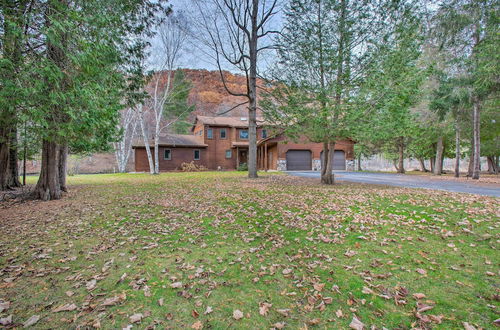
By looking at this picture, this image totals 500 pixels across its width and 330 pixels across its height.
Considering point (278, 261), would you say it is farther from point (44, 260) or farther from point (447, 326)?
point (44, 260)

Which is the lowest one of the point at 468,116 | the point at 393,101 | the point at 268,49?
the point at 393,101

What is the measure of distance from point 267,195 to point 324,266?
4.94 meters

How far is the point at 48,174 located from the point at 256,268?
8769 mm

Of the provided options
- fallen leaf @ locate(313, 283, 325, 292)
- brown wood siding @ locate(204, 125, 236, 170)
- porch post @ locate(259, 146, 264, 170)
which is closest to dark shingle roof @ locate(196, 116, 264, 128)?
brown wood siding @ locate(204, 125, 236, 170)

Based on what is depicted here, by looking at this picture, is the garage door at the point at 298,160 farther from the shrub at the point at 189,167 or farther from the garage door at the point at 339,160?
the shrub at the point at 189,167

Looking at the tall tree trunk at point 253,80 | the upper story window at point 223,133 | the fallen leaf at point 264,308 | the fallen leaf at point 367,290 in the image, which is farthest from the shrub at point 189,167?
the fallen leaf at point 367,290

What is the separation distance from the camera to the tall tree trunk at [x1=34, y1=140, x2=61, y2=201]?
26.7 ft

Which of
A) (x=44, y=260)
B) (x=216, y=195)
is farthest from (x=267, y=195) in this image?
(x=44, y=260)

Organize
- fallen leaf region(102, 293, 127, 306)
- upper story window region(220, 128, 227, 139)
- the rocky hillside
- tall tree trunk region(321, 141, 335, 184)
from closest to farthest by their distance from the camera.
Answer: fallen leaf region(102, 293, 127, 306) → tall tree trunk region(321, 141, 335, 184) → upper story window region(220, 128, 227, 139) → the rocky hillside

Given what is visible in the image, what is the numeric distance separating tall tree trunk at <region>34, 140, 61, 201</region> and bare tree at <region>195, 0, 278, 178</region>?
9.21 m

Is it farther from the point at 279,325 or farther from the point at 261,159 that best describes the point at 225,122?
the point at 279,325

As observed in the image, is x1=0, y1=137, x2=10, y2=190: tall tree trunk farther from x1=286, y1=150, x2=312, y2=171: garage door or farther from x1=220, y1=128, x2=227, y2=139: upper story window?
x1=286, y1=150, x2=312, y2=171: garage door

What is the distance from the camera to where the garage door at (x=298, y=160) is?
26969 mm

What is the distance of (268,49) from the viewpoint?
1380 centimetres
